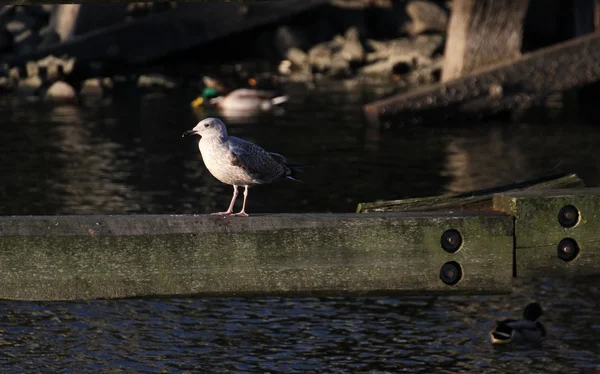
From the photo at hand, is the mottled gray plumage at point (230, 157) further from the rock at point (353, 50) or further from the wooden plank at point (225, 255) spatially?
the rock at point (353, 50)

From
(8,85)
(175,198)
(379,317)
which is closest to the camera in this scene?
(379,317)

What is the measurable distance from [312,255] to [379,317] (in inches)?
109

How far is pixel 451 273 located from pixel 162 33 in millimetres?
16809

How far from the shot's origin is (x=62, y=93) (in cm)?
2066

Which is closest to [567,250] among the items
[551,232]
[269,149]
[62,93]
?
[551,232]

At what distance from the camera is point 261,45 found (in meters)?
24.9

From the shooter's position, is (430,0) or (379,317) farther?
(430,0)

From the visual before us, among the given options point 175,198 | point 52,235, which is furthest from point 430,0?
point 52,235

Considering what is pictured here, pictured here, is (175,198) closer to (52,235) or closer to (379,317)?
(379,317)

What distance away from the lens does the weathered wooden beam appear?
15.8 metres

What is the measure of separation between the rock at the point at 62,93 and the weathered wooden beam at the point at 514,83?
613cm

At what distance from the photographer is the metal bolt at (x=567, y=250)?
6.53 m

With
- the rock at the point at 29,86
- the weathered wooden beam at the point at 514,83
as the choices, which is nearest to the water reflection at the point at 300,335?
the weathered wooden beam at the point at 514,83

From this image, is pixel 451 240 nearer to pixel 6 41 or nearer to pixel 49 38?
pixel 49 38
